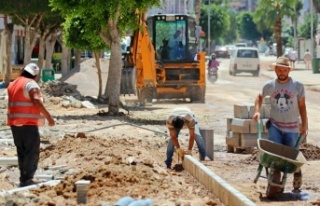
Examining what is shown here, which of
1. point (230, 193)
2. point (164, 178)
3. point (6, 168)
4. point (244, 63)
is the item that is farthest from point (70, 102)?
point (244, 63)

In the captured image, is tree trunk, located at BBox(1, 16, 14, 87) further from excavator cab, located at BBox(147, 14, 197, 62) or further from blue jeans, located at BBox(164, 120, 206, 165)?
blue jeans, located at BBox(164, 120, 206, 165)

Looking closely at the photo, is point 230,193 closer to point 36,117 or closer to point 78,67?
point 36,117

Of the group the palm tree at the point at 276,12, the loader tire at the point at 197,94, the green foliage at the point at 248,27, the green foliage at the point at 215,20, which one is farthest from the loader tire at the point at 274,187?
the green foliage at the point at 248,27

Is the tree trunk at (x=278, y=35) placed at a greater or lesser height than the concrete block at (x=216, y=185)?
greater

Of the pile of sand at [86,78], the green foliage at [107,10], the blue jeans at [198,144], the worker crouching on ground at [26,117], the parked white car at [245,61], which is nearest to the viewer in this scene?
the worker crouching on ground at [26,117]

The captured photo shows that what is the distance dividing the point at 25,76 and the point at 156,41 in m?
21.0

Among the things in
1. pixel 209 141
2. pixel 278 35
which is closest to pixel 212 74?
→ pixel 278 35

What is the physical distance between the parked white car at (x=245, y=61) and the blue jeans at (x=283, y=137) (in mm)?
46364

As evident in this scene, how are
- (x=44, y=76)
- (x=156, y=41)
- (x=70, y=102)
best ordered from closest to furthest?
1. (x=70, y=102)
2. (x=156, y=41)
3. (x=44, y=76)

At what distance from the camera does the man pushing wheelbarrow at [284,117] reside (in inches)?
450

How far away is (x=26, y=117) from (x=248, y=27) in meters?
147

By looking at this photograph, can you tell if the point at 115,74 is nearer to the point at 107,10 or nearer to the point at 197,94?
the point at 107,10

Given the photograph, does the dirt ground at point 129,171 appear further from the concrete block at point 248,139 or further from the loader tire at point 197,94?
the loader tire at point 197,94

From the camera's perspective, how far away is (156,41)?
3306cm
